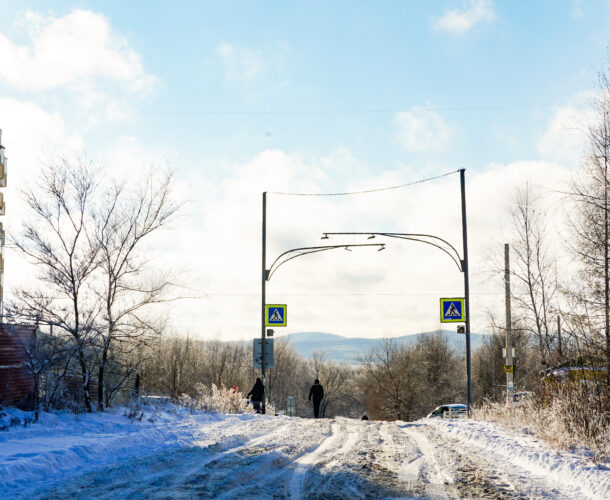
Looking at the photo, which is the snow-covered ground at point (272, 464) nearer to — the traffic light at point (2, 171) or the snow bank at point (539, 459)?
the snow bank at point (539, 459)

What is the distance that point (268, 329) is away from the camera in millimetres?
25203

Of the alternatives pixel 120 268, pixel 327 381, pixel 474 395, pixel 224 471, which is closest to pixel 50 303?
pixel 120 268

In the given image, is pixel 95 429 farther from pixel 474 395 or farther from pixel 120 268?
pixel 474 395

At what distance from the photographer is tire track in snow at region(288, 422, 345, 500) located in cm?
757

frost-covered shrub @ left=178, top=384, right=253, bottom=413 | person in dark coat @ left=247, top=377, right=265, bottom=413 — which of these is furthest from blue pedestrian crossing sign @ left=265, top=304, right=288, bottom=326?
frost-covered shrub @ left=178, top=384, right=253, bottom=413

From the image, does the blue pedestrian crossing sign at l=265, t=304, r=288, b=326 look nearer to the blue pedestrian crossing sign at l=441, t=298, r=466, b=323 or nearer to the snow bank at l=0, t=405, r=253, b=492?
the blue pedestrian crossing sign at l=441, t=298, r=466, b=323

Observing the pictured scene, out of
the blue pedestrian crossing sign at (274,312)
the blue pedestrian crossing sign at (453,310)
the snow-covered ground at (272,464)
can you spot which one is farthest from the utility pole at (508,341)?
the snow-covered ground at (272,464)

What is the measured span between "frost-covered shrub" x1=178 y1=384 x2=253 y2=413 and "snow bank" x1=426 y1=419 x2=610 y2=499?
9205 mm

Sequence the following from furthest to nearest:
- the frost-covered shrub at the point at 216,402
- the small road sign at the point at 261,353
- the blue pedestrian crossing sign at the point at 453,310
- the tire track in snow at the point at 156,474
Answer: the small road sign at the point at 261,353
the blue pedestrian crossing sign at the point at 453,310
the frost-covered shrub at the point at 216,402
the tire track in snow at the point at 156,474

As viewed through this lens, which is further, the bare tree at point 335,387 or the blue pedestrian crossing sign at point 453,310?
the bare tree at point 335,387

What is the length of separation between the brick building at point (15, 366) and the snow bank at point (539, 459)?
11.1 meters

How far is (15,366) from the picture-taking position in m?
16.6

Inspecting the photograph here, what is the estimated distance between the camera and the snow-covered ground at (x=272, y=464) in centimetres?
763

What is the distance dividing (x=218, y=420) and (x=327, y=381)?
7797 cm
